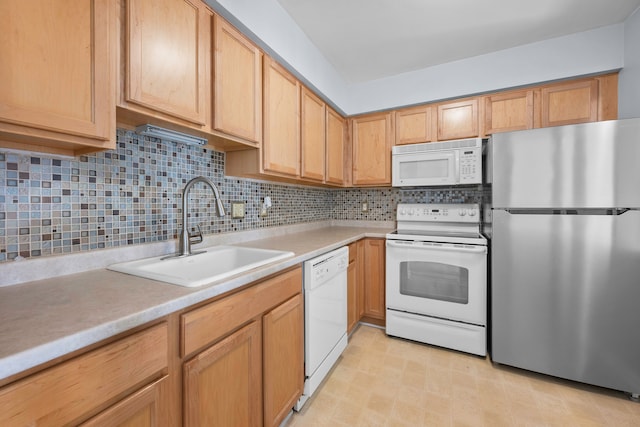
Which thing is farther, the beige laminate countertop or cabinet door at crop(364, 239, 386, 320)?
cabinet door at crop(364, 239, 386, 320)

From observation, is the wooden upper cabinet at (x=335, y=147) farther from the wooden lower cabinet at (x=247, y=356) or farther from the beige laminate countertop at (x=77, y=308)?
the beige laminate countertop at (x=77, y=308)

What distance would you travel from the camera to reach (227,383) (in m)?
0.94

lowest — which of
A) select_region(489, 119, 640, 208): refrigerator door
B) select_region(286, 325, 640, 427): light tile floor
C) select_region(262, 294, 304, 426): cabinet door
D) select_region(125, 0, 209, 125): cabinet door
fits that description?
select_region(286, 325, 640, 427): light tile floor

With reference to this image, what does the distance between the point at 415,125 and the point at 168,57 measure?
2145 mm

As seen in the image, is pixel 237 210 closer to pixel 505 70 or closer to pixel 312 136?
pixel 312 136

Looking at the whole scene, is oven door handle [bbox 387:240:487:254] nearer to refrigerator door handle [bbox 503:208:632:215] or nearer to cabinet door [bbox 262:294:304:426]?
refrigerator door handle [bbox 503:208:632:215]

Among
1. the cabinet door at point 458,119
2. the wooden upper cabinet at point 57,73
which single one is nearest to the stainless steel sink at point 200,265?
the wooden upper cabinet at point 57,73

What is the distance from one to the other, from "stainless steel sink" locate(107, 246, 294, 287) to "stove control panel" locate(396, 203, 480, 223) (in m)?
1.62

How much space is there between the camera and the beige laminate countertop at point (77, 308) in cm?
50

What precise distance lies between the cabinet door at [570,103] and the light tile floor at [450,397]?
6.21 ft

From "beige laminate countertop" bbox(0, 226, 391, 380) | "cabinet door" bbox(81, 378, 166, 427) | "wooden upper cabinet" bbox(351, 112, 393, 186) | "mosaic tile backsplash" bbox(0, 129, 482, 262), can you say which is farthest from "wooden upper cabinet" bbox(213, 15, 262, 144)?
"wooden upper cabinet" bbox(351, 112, 393, 186)

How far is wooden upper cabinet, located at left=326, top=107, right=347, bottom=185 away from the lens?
2.48 meters

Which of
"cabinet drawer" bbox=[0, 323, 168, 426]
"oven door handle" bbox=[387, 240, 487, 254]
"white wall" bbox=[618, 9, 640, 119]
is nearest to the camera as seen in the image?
"cabinet drawer" bbox=[0, 323, 168, 426]

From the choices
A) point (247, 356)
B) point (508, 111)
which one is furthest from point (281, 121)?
point (508, 111)
